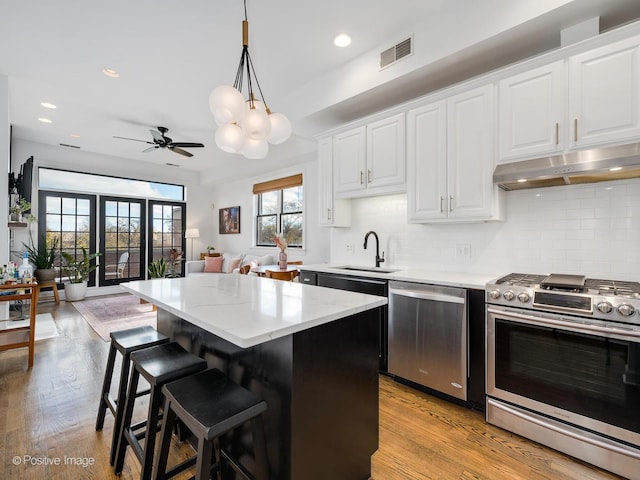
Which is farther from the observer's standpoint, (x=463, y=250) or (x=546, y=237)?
(x=463, y=250)

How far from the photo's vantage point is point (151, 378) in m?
1.42

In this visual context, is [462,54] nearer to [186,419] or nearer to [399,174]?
[399,174]

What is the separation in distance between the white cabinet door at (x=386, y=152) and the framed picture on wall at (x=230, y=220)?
15.9ft

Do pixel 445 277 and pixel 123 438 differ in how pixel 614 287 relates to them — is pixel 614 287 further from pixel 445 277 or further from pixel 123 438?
pixel 123 438

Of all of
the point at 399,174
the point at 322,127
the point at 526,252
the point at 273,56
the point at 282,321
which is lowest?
the point at 282,321

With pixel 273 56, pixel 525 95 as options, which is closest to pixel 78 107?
pixel 273 56

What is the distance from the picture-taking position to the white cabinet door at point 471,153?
94.1 inches

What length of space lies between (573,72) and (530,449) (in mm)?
2354

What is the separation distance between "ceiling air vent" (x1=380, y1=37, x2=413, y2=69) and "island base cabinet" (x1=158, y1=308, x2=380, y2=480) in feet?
7.25

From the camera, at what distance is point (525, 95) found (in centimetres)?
220

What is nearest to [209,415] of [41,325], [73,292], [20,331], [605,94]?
[605,94]

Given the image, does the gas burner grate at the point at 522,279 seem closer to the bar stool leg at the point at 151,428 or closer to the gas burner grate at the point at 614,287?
the gas burner grate at the point at 614,287

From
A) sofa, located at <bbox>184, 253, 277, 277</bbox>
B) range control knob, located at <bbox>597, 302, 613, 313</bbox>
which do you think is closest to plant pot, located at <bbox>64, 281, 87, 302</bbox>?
sofa, located at <bbox>184, 253, 277, 277</bbox>

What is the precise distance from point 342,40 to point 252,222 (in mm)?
4759
